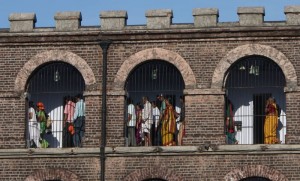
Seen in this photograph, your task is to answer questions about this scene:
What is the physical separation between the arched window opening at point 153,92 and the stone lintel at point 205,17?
1.81 metres

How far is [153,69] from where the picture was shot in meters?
46.8

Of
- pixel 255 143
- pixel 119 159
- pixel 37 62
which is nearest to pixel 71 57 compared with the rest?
pixel 37 62

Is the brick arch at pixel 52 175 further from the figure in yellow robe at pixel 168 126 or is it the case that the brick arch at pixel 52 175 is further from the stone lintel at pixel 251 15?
the stone lintel at pixel 251 15

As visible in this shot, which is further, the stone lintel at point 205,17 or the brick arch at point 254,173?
the stone lintel at point 205,17

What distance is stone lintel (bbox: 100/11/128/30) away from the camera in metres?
46.8

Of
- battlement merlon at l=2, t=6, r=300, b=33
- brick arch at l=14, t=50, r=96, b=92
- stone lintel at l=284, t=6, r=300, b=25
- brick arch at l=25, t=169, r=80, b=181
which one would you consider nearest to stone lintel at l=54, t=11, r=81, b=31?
battlement merlon at l=2, t=6, r=300, b=33

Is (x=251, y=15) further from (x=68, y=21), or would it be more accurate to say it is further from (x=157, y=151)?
(x=68, y=21)

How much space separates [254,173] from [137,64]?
565cm

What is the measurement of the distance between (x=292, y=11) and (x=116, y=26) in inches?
243

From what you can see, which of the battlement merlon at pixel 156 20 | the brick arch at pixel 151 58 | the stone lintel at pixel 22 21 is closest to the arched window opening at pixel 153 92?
the brick arch at pixel 151 58

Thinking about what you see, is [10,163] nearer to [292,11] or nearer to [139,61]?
[139,61]

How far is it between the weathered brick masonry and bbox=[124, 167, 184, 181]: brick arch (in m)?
0.03

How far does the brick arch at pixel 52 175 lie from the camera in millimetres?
45781

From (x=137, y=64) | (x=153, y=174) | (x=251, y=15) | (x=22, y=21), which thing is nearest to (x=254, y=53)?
(x=251, y=15)
